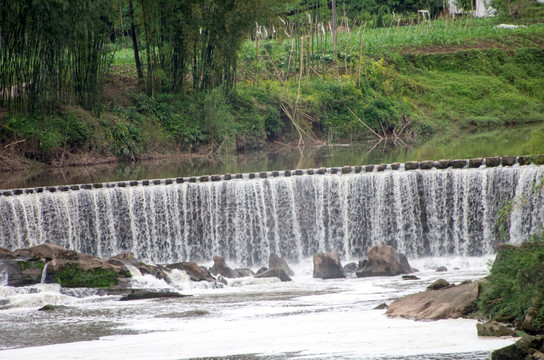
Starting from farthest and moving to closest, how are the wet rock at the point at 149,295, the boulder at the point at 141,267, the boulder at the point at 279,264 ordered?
the boulder at the point at 279,264 < the boulder at the point at 141,267 < the wet rock at the point at 149,295

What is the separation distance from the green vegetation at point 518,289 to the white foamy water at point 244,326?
0.36 meters

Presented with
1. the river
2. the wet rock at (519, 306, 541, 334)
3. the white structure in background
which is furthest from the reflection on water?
the white structure in background

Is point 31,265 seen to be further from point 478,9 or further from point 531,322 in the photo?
point 478,9

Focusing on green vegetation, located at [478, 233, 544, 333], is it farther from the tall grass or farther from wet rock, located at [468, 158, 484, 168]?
the tall grass

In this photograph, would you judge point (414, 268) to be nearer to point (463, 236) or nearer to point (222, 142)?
point (463, 236)

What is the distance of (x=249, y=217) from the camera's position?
1817cm

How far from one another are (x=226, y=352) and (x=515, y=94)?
114ft

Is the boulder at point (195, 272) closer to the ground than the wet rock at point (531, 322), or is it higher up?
closer to the ground

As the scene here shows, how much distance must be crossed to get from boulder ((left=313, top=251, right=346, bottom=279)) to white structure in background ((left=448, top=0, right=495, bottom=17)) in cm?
3998

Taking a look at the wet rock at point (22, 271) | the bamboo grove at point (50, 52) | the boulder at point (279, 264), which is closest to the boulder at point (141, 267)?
the wet rock at point (22, 271)

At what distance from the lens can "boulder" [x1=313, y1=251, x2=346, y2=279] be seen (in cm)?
1485

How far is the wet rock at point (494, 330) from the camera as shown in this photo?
828 cm

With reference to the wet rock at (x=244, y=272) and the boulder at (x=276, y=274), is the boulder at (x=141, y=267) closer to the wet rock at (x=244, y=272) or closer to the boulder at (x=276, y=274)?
the wet rock at (x=244, y=272)

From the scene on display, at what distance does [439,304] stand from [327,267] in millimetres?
5376
